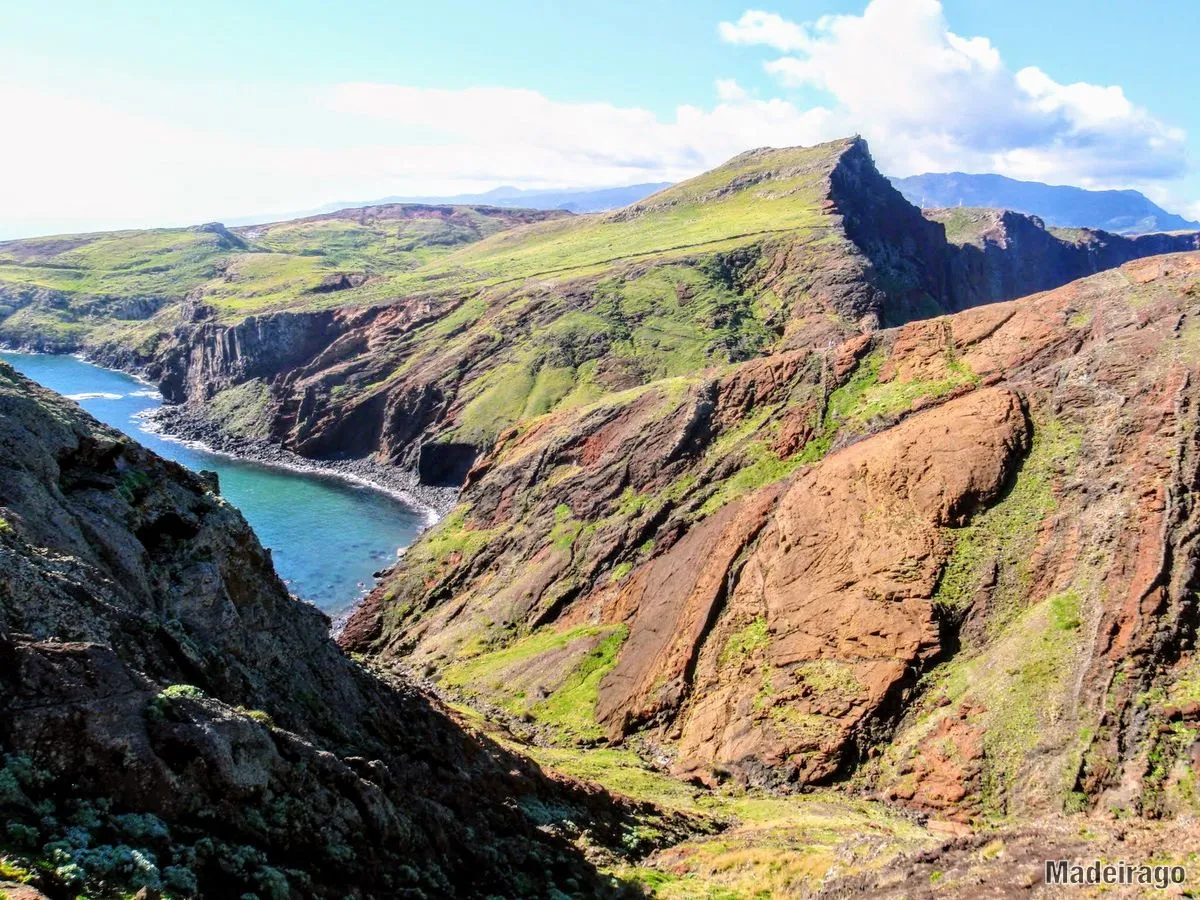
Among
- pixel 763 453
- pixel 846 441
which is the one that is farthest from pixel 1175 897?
pixel 763 453

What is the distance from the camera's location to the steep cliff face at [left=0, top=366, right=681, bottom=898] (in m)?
10.1

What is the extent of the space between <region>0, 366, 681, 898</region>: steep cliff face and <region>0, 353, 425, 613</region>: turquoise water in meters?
40.4

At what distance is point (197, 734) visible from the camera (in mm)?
11633

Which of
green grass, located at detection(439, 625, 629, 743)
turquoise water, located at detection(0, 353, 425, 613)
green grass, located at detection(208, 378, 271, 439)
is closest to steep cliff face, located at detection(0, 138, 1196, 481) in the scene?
green grass, located at detection(208, 378, 271, 439)

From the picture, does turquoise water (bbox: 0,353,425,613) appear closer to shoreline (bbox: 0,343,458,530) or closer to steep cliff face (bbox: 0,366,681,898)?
shoreline (bbox: 0,343,458,530)

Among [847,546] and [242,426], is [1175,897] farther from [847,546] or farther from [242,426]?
[242,426]

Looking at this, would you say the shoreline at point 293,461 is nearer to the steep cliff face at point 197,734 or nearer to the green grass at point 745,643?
the green grass at point 745,643

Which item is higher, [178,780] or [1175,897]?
[178,780]

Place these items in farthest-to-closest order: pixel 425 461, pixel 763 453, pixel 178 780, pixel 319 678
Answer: pixel 425 461 → pixel 763 453 → pixel 319 678 → pixel 178 780

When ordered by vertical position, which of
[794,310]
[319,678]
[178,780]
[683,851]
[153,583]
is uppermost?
[794,310]

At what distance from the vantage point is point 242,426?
4717 inches

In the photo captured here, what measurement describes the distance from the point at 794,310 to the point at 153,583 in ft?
327

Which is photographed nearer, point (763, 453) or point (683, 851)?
point (683, 851)

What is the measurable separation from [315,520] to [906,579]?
6811 cm
